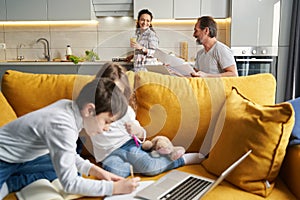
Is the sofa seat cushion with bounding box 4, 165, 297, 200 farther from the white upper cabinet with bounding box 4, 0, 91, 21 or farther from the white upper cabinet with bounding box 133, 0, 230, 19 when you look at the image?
the white upper cabinet with bounding box 4, 0, 91, 21

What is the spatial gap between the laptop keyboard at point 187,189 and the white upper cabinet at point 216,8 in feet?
9.86

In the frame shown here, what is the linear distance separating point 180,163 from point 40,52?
3500 mm

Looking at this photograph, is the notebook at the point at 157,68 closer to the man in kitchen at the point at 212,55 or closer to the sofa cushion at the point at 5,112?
the man in kitchen at the point at 212,55

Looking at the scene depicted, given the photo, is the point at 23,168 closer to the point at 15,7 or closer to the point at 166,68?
the point at 166,68

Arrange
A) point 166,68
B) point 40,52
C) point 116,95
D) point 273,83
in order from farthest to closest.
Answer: point 40,52, point 166,68, point 273,83, point 116,95

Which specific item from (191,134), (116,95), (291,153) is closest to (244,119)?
(291,153)

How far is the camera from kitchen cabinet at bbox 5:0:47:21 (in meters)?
3.98

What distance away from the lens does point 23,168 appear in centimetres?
134

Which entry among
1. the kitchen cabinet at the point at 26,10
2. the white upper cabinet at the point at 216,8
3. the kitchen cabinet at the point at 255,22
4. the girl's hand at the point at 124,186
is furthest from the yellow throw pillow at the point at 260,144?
the kitchen cabinet at the point at 26,10

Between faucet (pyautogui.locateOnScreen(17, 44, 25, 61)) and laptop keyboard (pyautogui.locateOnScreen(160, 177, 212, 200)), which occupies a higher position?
faucet (pyautogui.locateOnScreen(17, 44, 25, 61))

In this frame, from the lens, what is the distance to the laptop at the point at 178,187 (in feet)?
3.84

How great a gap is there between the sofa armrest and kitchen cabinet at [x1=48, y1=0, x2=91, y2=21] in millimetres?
3310

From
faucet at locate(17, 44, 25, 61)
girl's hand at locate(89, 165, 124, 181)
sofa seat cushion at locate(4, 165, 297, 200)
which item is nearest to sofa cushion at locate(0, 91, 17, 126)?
sofa seat cushion at locate(4, 165, 297, 200)

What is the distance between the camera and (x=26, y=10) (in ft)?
13.1
